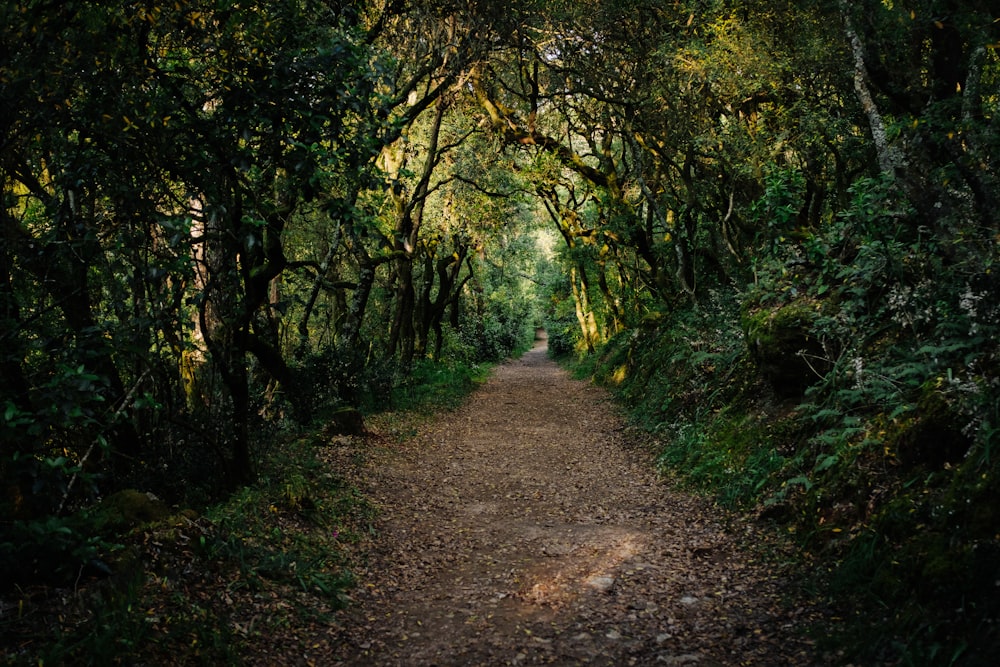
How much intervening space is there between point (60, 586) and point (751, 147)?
1185 centimetres

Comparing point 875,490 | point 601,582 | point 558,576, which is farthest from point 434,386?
point 875,490

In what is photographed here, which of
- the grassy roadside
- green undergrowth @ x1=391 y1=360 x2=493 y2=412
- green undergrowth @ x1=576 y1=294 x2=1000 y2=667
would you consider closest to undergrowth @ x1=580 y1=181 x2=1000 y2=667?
green undergrowth @ x1=576 y1=294 x2=1000 y2=667

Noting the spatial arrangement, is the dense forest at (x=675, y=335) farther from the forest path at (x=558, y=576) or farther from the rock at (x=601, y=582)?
the rock at (x=601, y=582)

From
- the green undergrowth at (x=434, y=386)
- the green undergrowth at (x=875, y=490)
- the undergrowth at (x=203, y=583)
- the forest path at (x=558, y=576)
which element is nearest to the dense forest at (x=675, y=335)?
the green undergrowth at (x=875, y=490)

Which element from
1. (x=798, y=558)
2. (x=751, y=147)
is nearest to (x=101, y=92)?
(x=798, y=558)

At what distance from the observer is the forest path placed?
439 cm

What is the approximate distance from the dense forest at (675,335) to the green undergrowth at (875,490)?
0.07 ft

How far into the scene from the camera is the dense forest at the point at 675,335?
3891 mm

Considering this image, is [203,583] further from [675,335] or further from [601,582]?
[675,335]

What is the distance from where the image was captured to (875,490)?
4902 millimetres

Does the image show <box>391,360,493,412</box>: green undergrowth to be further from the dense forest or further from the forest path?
the forest path

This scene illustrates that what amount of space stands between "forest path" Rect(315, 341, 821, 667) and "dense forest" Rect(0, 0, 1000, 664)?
59 cm

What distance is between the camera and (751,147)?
1148cm

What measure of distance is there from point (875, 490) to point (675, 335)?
912 centimetres
